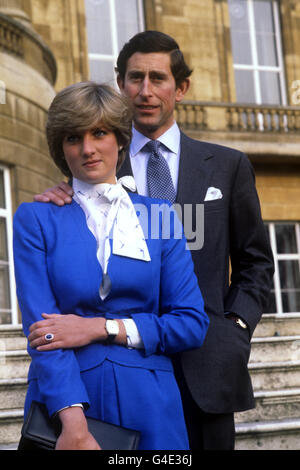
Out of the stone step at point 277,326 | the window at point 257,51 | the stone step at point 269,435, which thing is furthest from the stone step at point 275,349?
the window at point 257,51

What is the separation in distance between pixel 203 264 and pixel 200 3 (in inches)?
552

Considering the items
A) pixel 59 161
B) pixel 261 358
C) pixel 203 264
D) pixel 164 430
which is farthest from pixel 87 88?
pixel 261 358


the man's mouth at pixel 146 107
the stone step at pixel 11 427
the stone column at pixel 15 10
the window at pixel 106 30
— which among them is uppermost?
the window at pixel 106 30

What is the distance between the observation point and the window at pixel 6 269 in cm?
914

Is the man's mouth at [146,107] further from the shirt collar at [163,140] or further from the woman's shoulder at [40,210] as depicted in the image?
the woman's shoulder at [40,210]

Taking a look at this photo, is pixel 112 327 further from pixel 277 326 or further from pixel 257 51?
pixel 257 51

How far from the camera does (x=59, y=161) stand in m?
2.07

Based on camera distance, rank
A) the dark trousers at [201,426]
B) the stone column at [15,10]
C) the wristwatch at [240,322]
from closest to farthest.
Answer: the dark trousers at [201,426] < the wristwatch at [240,322] < the stone column at [15,10]

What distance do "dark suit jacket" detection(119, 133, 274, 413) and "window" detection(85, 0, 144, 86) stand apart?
1225 cm

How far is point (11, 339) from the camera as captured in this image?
5.50m

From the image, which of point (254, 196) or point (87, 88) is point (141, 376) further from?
point (254, 196)

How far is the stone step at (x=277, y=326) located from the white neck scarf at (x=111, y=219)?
4.72 m

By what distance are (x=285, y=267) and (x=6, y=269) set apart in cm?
754
